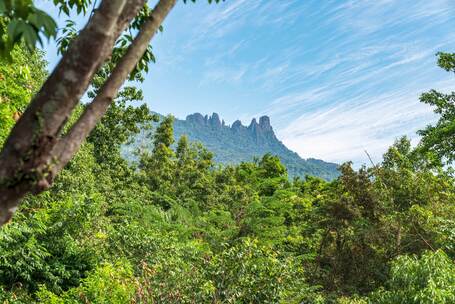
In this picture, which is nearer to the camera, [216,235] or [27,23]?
[27,23]

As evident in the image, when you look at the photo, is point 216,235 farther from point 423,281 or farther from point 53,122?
point 53,122

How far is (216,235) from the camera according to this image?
16844mm

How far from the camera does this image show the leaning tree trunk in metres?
1.61

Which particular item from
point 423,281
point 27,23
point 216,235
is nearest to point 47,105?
point 27,23

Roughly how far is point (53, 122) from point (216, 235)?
1553cm

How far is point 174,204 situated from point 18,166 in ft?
56.6

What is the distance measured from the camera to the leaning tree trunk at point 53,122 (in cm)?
161

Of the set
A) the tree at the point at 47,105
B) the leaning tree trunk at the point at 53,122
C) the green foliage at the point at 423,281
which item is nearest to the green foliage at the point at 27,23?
the tree at the point at 47,105

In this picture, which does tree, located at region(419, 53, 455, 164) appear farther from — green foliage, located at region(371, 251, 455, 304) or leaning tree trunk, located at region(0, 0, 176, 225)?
leaning tree trunk, located at region(0, 0, 176, 225)

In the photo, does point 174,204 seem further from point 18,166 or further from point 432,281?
point 18,166

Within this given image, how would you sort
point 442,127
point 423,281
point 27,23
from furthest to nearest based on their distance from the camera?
point 442,127 → point 423,281 → point 27,23

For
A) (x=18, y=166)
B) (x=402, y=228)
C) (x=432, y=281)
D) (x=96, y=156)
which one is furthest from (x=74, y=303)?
(x=96, y=156)

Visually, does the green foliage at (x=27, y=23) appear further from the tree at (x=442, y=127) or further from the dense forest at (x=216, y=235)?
the tree at (x=442, y=127)

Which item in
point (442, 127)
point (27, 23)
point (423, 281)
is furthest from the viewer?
point (442, 127)
